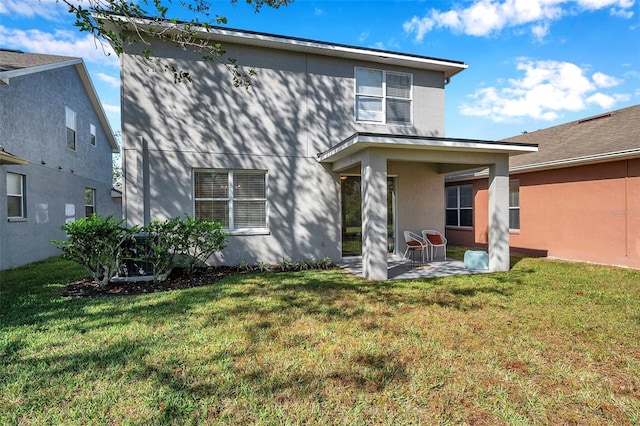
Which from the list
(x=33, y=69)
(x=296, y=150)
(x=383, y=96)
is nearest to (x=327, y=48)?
(x=383, y=96)

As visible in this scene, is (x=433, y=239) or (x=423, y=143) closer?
(x=423, y=143)

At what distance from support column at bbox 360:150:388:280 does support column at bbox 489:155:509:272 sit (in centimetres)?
296

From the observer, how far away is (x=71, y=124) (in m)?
12.5

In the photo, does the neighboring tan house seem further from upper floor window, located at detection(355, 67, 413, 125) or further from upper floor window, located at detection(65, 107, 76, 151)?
upper floor window, located at detection(65, 107, 76, 151)

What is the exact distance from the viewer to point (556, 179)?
973 centimetres

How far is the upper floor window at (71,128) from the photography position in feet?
40.2

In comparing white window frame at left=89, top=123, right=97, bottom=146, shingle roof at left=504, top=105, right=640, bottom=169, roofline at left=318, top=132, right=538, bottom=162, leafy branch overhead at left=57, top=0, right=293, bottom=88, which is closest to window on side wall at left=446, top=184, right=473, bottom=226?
shingle roof at left=504, top=105, right=640, bottom=169

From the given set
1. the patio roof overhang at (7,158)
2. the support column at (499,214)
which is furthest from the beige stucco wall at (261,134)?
the patio roof overhang at (7,158)

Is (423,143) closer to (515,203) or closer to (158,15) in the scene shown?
(158,15)

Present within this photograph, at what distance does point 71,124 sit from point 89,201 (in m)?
3.56

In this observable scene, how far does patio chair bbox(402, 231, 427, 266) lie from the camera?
28.2 ft

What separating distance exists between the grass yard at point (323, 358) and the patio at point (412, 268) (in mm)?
1549

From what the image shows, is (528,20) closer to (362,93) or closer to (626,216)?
(362,93)

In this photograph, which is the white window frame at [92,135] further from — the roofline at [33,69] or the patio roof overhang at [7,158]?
the patio roof overhang at [7,158]
